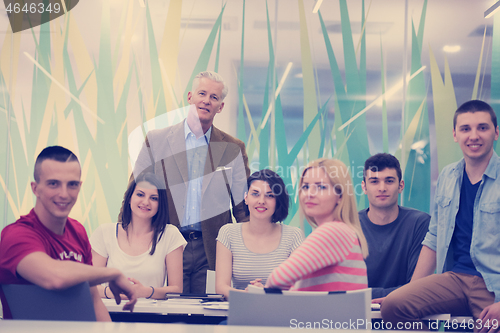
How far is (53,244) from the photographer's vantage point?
1499mm

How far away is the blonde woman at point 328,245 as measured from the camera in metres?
1.43

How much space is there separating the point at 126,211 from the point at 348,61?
253cm

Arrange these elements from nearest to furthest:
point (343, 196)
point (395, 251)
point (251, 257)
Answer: point (343, 196), point (251, 257), point (395, 251)

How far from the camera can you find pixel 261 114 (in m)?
3.74

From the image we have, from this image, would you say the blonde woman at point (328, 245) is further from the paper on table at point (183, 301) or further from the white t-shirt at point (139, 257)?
the white t-shirt at point (139, 257)

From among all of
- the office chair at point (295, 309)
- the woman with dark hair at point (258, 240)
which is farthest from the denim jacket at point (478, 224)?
the office chair at point (295, 309)

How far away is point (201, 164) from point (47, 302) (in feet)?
6.72

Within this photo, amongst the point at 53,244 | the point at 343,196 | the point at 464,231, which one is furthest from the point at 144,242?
the point at 464,231

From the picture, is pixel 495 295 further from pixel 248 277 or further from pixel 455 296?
pixel 248 277

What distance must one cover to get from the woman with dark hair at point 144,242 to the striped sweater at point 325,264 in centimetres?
105

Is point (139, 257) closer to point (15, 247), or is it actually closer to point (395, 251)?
point (15, 247)

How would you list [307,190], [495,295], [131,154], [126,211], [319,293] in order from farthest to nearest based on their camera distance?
[131,154]
[126,211]
[495,295]
[307,190]
[319,293]

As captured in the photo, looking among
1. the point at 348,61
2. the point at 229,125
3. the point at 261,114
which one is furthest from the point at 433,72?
the point at 229,125

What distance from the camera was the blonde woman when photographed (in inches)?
56.3
